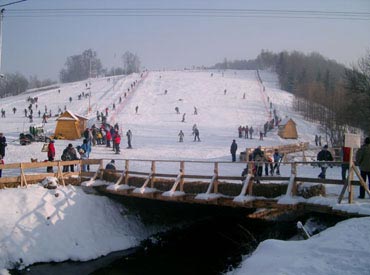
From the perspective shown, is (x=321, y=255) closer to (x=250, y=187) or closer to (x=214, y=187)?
(x=250, y=187)

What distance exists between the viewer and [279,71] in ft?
393

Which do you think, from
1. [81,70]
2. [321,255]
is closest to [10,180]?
[321,255]

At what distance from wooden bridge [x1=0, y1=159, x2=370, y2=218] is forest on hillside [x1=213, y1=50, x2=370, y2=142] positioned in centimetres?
1818

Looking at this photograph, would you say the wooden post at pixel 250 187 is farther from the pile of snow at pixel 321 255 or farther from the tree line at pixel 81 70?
the tree line at pixel 81 70

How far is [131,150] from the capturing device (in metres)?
28.3

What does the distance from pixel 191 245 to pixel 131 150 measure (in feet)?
47.1

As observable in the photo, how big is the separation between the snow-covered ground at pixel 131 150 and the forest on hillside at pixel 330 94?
337cm

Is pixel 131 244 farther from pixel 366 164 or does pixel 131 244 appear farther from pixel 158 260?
pixel 366 164

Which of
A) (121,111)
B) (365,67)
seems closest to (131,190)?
(365,67)

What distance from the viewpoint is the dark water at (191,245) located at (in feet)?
40.7

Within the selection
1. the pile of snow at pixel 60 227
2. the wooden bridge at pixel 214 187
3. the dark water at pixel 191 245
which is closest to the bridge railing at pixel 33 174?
the wooden bridge at pixel 214 187

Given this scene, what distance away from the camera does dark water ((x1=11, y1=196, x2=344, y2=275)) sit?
40.7 ft

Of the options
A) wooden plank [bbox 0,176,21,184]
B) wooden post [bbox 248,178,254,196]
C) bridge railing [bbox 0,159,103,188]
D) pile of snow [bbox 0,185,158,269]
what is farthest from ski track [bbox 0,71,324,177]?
wooden post [bbox 248,178,254,196]

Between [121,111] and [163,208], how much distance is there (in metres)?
38.3
